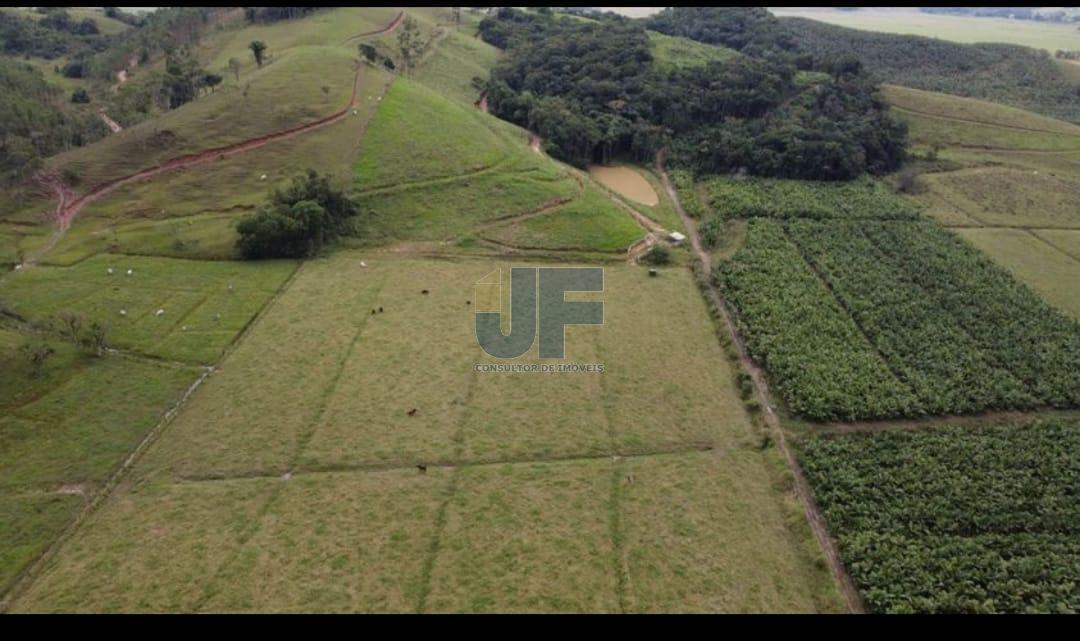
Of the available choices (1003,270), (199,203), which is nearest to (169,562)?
(199,203)

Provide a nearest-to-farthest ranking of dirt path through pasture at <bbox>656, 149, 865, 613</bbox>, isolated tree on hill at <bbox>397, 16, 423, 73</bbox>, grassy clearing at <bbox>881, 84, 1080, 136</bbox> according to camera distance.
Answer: dirt path through pasture at <bbox>656, 149, 865, 613</bbox>
grassy clearing at <bbox>881, 84, 1080, 136</bbox>
isolated tree on hill at <bbox>397, 16, 423, 73</bbox>

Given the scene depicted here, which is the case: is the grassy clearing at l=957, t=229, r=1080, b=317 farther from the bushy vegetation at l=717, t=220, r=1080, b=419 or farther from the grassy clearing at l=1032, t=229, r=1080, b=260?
the bushy vegetation at l=717, t=220, r=1080, b=419

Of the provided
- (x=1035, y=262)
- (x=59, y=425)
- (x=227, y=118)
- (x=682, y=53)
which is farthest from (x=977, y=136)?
(x=59, y=425)

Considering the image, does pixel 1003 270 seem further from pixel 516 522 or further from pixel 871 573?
pixel 516 522

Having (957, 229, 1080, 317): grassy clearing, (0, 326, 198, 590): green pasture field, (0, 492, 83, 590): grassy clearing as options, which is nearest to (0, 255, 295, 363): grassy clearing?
(0, 326, 198, 590): green pasture field

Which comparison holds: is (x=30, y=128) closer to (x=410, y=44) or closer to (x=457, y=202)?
(x=457, y=202)

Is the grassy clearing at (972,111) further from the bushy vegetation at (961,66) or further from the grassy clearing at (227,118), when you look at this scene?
the grassy clearing at (227,118)
